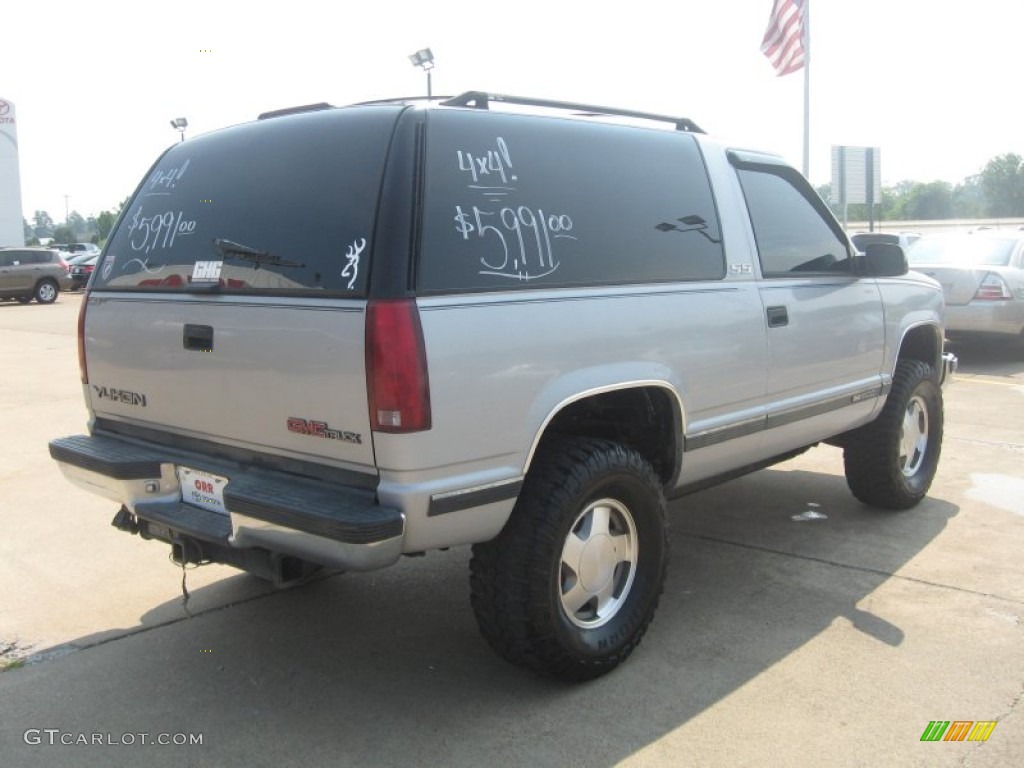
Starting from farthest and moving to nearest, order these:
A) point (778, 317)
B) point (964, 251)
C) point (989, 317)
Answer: point (964, 251), point (989, 317), point (778, 317)

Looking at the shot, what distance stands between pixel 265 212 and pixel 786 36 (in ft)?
52.3

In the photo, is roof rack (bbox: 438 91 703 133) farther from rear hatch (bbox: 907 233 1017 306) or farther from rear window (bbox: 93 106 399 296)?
rear hatch (bbox: 907 233 1017 306)

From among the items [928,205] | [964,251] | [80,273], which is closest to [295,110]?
[964,251]

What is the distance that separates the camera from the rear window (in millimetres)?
3000

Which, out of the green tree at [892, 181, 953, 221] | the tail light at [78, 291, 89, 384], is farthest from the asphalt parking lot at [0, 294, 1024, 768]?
the green tree at [892, 181, 953, 221]

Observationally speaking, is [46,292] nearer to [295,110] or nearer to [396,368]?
[295,110]

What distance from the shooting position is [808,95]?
60.5ft

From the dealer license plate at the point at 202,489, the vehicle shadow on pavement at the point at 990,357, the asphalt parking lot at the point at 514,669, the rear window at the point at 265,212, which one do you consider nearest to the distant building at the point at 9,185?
the vehicle shadow on pavement at the point at 990,357

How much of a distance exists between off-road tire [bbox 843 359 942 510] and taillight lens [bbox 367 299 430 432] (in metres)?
3.41

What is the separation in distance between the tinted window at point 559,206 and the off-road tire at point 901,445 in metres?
1.91

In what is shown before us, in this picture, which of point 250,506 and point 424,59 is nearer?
point 250,506

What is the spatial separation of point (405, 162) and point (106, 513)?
3.61m

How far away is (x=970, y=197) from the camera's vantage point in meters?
69.2

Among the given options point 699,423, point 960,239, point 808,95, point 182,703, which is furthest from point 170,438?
point 808,95
